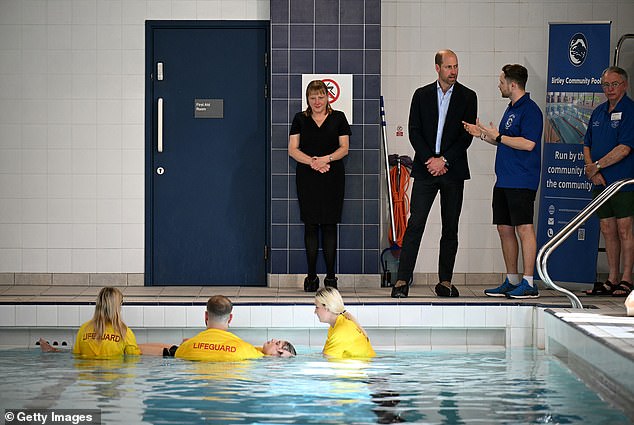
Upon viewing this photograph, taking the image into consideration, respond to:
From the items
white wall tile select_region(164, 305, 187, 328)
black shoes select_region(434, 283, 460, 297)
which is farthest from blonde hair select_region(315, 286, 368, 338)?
black shoes select_region(434, 283, 460, 297)

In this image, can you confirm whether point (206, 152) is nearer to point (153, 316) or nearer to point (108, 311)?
point (153, 316)

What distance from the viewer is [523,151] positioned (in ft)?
23.9

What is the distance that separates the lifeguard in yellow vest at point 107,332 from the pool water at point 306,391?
94 mm

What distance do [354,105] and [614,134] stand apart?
2030 millimetres

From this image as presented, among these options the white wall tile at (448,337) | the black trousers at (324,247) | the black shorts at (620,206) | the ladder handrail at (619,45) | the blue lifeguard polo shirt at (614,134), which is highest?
the ladder handrail at (619,45)

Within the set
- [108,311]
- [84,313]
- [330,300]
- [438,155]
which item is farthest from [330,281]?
[108,311]

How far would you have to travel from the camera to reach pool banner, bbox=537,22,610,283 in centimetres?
808

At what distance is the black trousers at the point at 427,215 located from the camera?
7410 millimetres

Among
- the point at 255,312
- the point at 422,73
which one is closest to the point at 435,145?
the point at 422,73

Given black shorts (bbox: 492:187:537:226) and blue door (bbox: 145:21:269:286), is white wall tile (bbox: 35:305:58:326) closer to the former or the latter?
blue door (bbox: 145:21:269:286)

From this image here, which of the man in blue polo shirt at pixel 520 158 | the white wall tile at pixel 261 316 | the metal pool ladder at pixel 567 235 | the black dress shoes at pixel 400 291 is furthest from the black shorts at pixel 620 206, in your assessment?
the white wall tile at pixel 261 316

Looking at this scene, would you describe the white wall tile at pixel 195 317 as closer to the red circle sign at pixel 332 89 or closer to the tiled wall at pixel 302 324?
the tiled wall at pixel 302 324

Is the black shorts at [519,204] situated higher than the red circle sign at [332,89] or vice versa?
the red circle sign at [332,89]

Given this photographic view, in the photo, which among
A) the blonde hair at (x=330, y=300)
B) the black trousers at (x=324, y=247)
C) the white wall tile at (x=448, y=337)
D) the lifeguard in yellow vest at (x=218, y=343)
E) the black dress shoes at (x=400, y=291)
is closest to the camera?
the lifeguard in yellow vest at (x=218, y=343)
